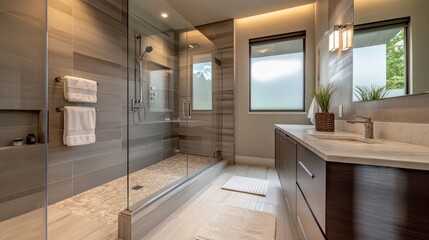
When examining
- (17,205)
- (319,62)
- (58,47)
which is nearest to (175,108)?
(58,47)

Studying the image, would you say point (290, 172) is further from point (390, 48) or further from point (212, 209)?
point (390, 48)

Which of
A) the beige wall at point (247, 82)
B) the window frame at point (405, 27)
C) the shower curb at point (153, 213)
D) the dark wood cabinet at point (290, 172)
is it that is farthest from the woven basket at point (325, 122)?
the shower curb at point (153, 213)

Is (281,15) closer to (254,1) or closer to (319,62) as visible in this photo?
(254,1)

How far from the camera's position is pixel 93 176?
2402mm

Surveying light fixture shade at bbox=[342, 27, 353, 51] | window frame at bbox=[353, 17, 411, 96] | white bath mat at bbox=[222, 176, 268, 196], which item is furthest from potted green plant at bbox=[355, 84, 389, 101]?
white bath mat at bbox=[222, 176, 268, 196]

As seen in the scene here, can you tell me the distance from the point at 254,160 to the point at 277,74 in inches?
68.0

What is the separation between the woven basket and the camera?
6.20 ft

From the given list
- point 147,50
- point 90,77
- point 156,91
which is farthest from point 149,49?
point 90,77

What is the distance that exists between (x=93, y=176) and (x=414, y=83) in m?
3.21

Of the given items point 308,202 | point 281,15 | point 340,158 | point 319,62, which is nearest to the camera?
point 340,158

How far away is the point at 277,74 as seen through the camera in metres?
3.50

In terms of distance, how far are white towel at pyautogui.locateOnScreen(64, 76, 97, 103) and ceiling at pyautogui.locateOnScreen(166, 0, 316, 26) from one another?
1893mm

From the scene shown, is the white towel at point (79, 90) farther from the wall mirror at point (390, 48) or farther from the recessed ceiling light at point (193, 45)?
the wall mirror at point (390, 48)

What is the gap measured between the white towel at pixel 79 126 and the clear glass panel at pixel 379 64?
2.97 meters
